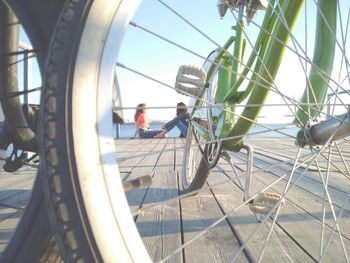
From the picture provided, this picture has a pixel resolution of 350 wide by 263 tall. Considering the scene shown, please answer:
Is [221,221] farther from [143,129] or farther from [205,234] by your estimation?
[143,129]

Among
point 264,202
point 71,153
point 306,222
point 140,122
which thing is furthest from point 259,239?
point 140,122

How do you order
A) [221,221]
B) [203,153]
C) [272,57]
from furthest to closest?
[203,153], [221,221], [272,57]

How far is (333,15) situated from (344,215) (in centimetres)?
85

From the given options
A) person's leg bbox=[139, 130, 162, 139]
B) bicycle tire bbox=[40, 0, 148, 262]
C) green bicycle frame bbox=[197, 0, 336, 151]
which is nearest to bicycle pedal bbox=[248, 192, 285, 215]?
green bicycle frame bbox=[197, 0, 336, 151]

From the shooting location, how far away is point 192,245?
1103 mm

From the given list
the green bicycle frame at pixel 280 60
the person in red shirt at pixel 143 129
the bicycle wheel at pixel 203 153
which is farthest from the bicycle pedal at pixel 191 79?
the person in red shirt at pixel 143 129

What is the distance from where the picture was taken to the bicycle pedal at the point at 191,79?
1.81 metres

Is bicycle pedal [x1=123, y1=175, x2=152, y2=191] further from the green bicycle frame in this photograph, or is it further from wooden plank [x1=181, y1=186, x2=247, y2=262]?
the green bicycle frame

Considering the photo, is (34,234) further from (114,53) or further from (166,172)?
(166,172)

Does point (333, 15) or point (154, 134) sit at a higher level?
point (333, 15)

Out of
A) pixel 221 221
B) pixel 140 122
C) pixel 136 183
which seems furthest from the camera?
pixel 140 122

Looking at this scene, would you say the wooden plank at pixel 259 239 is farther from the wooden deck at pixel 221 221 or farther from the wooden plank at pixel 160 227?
the wooden plank at pixel 160 227

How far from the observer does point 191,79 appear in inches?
72.9

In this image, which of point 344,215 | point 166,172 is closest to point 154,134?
point 166,172
